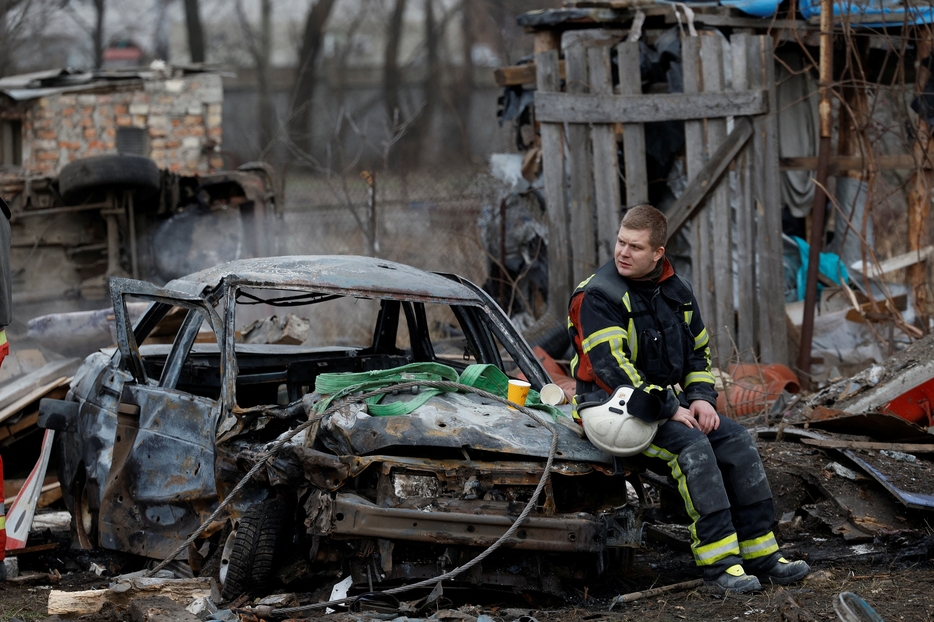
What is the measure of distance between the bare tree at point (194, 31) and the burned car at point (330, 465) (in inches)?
1087

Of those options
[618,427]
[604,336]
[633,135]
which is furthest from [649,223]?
[633,135]

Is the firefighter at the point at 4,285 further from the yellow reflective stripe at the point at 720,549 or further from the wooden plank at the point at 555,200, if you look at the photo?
the wooden plank at the point at 555,200

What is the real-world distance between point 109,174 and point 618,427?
8802 mm

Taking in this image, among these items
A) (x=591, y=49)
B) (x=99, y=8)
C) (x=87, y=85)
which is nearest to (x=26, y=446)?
(x=591, y=49)

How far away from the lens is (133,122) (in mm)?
19219

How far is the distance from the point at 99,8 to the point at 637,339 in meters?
33.1

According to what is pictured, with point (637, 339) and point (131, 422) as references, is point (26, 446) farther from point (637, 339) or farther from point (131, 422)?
point (637, 339)

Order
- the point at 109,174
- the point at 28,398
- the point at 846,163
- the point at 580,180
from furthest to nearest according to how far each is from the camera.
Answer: the point at 109,174, the point at 846,163, the point at 580,180, the point at 28,398

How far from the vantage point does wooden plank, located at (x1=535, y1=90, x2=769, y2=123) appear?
27.9 feet

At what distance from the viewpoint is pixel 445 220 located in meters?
13.2

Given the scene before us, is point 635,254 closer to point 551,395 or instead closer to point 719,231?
point 551,395

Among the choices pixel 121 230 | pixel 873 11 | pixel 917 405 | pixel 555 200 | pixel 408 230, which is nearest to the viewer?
pixel 917 405

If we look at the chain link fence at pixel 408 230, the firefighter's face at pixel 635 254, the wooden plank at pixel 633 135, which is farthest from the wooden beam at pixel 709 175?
the firefighter's face at pixel 635 254

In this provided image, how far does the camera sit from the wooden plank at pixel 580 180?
886 cm
